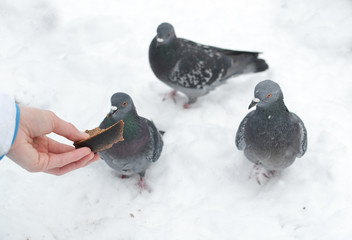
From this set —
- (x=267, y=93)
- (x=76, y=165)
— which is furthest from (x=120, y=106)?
(x=267, y=93)

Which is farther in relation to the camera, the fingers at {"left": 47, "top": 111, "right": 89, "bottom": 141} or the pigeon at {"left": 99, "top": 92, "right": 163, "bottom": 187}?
the pigeon at {"left": 99, "top": 92, "right": 163, "bottom": 187}

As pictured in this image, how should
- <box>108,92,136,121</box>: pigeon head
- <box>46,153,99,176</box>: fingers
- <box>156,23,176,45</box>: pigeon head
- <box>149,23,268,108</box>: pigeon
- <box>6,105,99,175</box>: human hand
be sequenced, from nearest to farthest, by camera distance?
<box>6,105,99,175</box>: human hand, <box>46,153,99,176</box>: fingers, <box>108,92,136,121</box>: pigeon head, <box>156,23,176,45</box>: pigeon head, <box>149,23,268,108</box>: pigeon

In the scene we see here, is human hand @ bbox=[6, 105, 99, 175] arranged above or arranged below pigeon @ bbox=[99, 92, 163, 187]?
above

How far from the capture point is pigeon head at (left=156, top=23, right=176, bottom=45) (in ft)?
14.0

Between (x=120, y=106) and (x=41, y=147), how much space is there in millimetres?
774

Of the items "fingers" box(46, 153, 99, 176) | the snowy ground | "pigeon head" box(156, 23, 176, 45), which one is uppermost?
"pigeon head" box(156, 23, 176, 45)

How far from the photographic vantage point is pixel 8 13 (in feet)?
17.8

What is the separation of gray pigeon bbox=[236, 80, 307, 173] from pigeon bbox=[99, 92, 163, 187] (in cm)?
90

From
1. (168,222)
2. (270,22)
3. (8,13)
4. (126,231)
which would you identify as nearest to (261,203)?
(168,222)

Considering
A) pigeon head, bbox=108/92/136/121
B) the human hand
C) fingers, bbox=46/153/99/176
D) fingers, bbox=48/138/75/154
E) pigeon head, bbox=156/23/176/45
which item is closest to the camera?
the human hand

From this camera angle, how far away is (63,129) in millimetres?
3014

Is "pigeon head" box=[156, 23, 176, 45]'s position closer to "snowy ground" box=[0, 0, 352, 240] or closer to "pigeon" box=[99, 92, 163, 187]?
"snowy ground" box=[0, 0, 352, 240]

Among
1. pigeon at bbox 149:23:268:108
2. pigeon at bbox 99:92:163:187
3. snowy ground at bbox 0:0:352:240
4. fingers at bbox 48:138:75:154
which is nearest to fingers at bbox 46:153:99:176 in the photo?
fingers at bbox 48:138:75:154

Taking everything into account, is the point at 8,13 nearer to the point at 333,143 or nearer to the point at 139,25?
the point at 139,25
